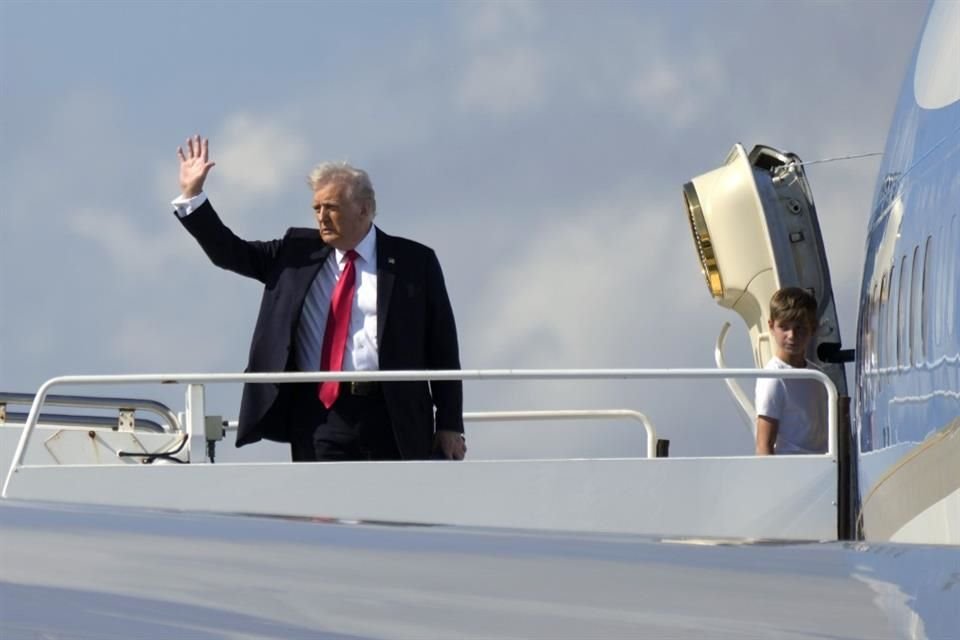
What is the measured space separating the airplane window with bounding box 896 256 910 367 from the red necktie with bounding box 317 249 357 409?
2.03 metres

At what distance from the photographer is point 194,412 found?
22.9ft

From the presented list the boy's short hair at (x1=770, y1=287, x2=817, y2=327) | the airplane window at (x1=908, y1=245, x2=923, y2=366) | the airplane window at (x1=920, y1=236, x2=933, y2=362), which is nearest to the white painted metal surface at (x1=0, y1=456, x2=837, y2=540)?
the boy's short hair at (x1=770, y1=287, x2=817, y2=327)

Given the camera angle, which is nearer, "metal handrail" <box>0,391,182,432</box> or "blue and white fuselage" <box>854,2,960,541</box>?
"blue and white fuselage" <box>854,2,960,541</box>

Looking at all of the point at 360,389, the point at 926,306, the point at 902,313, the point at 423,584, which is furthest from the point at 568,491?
the point at 423,584

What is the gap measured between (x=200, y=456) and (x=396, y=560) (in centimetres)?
593

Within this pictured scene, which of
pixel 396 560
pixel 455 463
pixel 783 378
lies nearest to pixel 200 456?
pixel 455 463

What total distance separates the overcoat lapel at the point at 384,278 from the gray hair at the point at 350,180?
0.47 feet

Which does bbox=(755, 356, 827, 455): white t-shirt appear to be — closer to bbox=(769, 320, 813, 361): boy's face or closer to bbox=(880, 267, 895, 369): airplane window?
bbox=(769, 320, 813, 361): boy's face

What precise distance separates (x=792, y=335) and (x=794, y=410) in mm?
331

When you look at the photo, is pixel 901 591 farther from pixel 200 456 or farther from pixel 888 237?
pixel 200 456

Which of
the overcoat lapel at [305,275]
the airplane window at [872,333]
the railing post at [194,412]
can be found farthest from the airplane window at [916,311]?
the railing post at [194,412]

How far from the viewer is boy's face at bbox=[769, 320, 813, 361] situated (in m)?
6.70

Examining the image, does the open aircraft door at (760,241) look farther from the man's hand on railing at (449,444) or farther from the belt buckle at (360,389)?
the belt buckle at (360,389)

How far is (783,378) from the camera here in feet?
21.5
